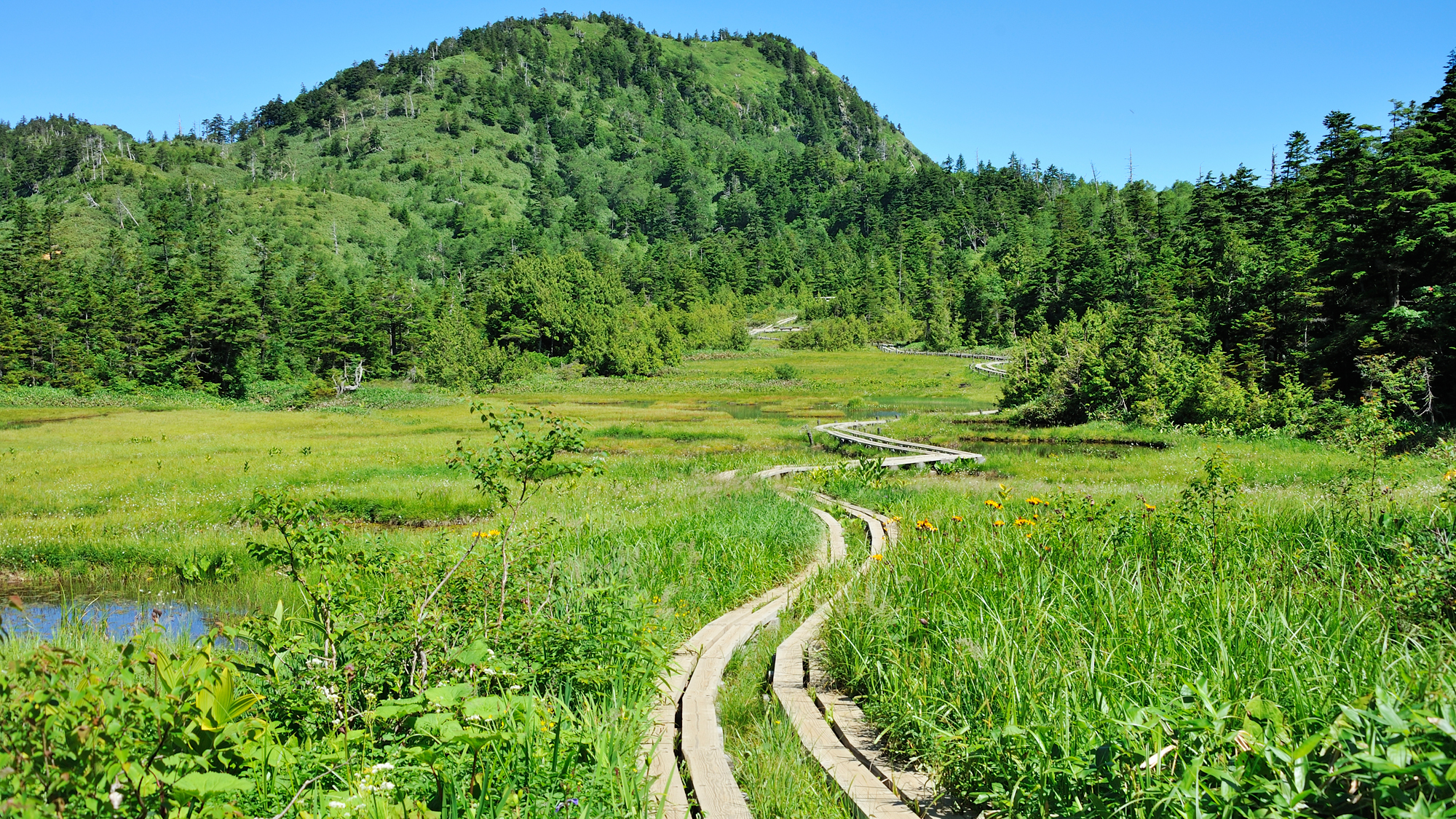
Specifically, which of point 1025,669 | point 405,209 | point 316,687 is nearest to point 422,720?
point 316,687

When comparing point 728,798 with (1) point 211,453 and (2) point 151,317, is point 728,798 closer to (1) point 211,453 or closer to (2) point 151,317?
(1) point 211,453

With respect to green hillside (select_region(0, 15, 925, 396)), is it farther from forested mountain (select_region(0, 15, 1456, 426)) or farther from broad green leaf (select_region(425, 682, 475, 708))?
broad green leaf (select_region(425, 682, 475, 708))

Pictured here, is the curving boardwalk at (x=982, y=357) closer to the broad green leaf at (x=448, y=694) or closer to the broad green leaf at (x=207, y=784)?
the broad green leaf at (x=448, y=694)

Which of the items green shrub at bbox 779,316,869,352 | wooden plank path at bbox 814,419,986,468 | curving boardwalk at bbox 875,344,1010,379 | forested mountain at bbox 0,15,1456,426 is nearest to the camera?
wooden plank path at bbox 814,419,986,468

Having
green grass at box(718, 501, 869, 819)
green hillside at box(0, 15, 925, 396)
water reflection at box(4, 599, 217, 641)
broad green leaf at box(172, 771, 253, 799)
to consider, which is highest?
green hillside at box(0, 15, 925, 396)

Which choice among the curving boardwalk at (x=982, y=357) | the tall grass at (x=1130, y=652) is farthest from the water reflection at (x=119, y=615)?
the curving boardwalk at (x=982, y=357)

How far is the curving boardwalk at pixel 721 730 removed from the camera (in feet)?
13.9

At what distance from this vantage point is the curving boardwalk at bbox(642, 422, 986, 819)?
4.23 metres

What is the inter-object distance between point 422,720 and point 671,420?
1624 inches

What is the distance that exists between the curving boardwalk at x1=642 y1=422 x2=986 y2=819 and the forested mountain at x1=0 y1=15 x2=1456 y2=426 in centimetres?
2073

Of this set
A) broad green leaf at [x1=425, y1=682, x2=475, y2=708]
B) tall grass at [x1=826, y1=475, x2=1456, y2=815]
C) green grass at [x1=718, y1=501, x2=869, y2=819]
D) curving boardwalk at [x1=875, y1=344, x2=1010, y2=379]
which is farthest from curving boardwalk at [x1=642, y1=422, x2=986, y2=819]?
curving boardwalk at [x1=875, y1=344, x2=1010, y2=379]

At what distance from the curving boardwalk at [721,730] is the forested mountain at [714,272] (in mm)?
20729

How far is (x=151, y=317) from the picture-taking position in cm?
6919

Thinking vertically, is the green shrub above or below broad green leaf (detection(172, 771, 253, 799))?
above
